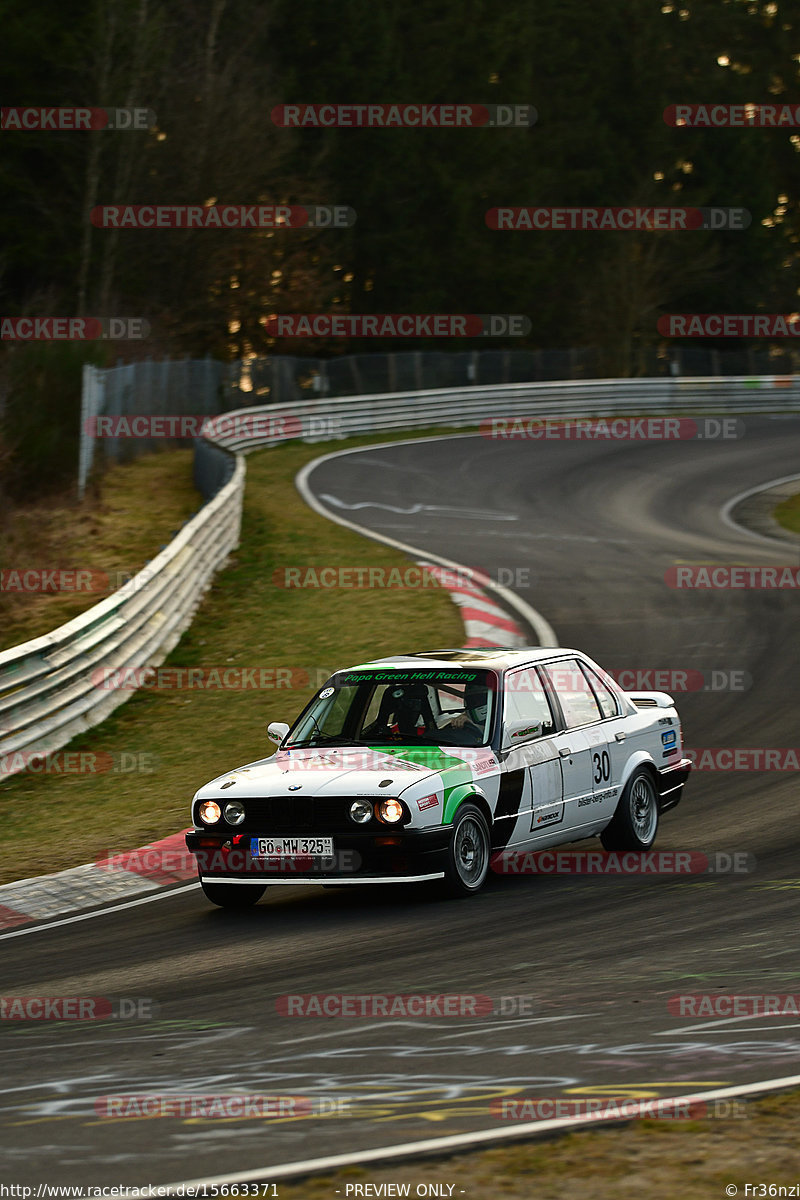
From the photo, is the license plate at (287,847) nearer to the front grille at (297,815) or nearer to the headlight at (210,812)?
the front grille at (297,815)

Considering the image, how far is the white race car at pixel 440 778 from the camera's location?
8953mm

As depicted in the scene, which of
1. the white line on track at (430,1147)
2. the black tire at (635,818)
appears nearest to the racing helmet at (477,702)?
the black tire at (635,818)

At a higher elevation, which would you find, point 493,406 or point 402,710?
point 493,406

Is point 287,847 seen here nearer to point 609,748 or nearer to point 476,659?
point 476,659

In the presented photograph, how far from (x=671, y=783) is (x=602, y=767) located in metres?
0.94

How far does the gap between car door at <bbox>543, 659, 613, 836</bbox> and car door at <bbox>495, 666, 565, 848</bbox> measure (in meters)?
0.10

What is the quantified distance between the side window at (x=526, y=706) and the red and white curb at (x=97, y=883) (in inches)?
92.1

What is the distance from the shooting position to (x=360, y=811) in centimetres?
893

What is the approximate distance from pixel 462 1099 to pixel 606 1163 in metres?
0.76

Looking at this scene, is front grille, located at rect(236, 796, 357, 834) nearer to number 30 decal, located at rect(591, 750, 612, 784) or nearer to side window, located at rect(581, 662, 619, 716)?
number 30 decal, located at rect(591, 750, 612, 784)

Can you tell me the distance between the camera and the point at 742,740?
1355cm

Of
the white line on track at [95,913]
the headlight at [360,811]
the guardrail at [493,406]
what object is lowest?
the white line on track at [95,913]

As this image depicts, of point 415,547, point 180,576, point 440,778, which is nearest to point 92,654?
point 180,576

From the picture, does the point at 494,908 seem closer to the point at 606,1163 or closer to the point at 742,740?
the point at 606,1163
